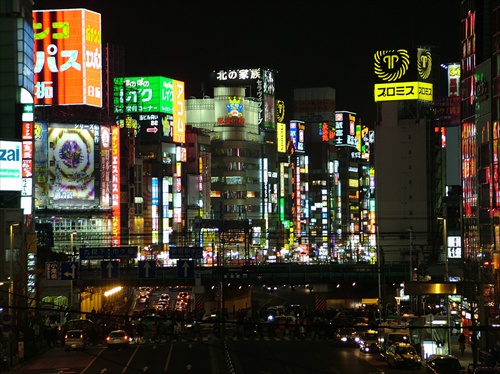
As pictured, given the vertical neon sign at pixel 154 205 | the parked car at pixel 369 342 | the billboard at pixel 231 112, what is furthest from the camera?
the billboard at pixel 231 112

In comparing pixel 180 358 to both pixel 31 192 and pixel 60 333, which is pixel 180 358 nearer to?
pixel 60 333

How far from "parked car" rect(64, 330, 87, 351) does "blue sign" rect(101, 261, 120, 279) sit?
12.6 meters

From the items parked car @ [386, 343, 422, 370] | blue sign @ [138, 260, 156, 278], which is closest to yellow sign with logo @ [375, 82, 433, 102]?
blue sign @ [138, 260, 156, 278]

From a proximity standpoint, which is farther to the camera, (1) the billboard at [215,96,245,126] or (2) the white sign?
(1) the billboard at [215,96,245,126]

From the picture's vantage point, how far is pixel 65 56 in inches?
4262

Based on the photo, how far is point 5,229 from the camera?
7050cm

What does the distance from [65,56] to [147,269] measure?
142 feet

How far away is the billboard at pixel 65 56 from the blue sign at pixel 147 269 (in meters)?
40.9

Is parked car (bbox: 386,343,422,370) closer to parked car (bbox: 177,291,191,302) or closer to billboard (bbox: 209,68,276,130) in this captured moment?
parked car (bbox: 177,291,191,302)

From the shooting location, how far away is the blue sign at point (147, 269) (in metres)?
70.7

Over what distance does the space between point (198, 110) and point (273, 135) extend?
14.7 meters

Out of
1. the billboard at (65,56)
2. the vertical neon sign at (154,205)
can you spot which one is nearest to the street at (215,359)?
the billboard at (65,56)

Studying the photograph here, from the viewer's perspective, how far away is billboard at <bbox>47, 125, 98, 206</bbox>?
10900 centimetres

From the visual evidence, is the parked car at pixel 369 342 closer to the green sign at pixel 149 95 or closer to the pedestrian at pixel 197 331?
the pedestrian at pixel 197 331
